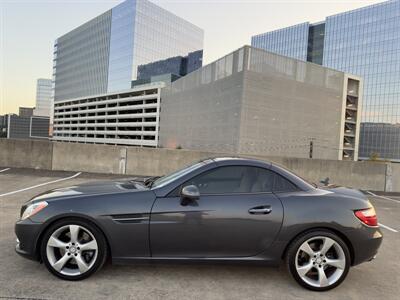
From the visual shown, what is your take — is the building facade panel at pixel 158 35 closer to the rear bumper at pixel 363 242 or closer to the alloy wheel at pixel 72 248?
the alloy wheel at pixel 72 248

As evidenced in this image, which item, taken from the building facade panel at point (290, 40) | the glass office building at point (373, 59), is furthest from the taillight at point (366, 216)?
the building facade panel at point (290, 40)

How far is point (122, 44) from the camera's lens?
3905 inches

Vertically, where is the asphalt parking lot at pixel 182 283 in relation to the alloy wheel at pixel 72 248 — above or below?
below

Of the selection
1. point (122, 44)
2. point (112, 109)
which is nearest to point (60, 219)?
point (112, 109)

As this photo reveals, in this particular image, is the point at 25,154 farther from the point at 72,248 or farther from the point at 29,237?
the point at 72,248

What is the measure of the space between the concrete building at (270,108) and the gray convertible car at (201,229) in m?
44.6

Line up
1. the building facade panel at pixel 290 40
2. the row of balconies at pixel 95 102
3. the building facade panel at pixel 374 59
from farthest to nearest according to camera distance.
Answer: the building facade panel at pixel 290 40 < the row of balconies at pixel 95 102 < the building facade panel at pixel 374 59

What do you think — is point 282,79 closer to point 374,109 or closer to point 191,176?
point 374,109

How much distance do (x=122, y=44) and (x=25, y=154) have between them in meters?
94.1

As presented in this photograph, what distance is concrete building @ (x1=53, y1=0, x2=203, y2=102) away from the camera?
96250 millimetres

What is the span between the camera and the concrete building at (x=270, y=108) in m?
50.4

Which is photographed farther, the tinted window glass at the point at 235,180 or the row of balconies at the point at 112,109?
the row of balconies at the point at 112,109

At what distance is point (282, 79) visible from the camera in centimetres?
5519

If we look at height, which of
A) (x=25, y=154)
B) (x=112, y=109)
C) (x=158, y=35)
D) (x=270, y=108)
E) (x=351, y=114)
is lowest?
(x=25, y=154)
